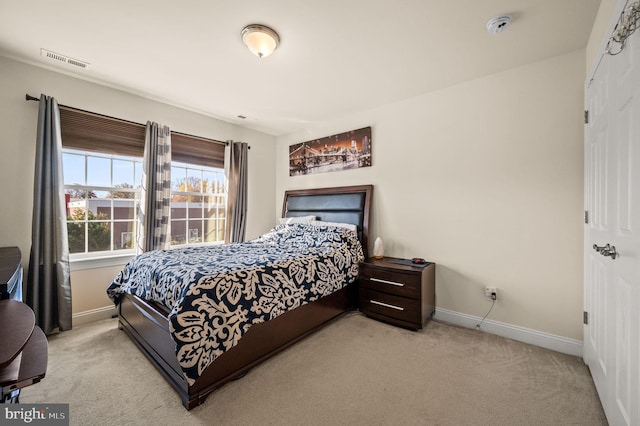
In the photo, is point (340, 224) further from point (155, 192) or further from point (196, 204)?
point (155, 192)

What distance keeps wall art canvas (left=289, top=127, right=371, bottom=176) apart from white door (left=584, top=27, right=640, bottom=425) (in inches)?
84.2

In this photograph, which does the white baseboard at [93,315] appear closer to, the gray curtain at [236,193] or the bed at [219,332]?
the bed at [219,332]

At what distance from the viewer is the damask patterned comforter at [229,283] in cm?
160

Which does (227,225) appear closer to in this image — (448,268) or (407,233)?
(407,233)

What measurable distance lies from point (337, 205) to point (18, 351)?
124 inches

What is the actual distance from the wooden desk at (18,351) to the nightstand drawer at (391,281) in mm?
2501

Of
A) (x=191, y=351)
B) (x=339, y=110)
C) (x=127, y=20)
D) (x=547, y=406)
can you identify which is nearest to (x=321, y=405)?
(x=191, y=351)

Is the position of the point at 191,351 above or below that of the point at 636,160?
below

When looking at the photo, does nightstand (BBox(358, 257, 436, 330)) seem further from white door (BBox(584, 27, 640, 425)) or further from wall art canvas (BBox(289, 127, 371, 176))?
wall art canvas (BBox(289, 127, 371, 176))

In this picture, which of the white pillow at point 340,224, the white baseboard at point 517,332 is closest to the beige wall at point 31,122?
the white pillow at point 340,224

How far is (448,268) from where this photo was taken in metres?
2.85

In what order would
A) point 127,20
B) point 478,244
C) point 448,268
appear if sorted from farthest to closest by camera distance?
point 448,268, point 478,244, point 127,20

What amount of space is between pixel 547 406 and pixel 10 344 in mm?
2585

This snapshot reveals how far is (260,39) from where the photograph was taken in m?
1.99
